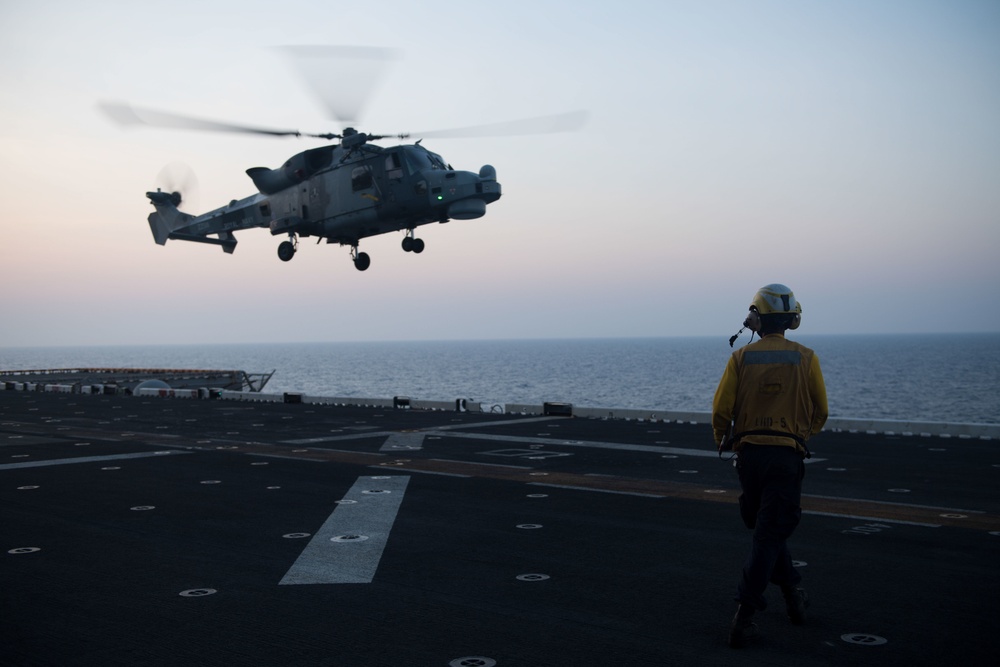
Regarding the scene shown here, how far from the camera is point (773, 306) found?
648 centimetres

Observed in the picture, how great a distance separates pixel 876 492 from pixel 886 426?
902cm

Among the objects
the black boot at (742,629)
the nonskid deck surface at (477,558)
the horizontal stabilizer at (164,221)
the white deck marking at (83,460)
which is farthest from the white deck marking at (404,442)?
the horizontal stabilizer at (164,221)

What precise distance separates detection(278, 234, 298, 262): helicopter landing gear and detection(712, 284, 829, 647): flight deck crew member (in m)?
25.3

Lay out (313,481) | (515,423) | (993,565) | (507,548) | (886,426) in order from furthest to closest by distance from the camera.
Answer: (515,423), (886,426), (313,481), (507,548), (993,565)

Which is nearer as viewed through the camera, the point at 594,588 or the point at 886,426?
the point at 594,588

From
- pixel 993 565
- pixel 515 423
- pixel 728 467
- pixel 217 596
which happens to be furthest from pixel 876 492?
pixel 515 423

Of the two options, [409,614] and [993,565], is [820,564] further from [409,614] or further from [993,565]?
[409,614]

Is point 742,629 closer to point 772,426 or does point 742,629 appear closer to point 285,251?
point 772,426

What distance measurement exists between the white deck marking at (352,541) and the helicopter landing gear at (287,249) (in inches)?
722

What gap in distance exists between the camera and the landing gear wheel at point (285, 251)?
30.0m

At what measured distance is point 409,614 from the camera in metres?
6.62

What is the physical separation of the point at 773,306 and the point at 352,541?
5.24 metres

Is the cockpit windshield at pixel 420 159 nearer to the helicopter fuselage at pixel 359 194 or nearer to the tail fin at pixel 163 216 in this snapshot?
the helicopter fuselage at pixel 359 194

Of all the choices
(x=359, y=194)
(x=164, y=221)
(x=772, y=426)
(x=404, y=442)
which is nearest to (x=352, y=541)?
(x=772, y=426)
